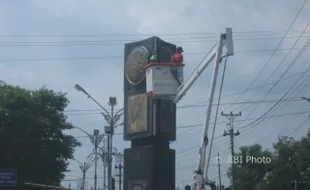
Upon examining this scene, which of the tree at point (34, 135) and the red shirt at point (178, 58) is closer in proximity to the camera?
the red shirt at point (178, 58)

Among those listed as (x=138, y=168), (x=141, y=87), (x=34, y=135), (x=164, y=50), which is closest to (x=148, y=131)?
(x=138, y=168)

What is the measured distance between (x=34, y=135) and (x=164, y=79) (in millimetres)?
17035

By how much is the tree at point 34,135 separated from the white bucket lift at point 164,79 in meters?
15.1

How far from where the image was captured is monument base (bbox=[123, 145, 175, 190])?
34.5 m

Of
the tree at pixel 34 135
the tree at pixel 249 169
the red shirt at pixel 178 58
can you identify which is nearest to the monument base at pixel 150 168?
the red shirt at pixel 178 58

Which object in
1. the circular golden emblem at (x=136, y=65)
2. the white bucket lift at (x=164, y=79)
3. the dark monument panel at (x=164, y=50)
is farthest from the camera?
the circular golden emblem at (x=136, y=65)

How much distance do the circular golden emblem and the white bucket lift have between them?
2.69 metres

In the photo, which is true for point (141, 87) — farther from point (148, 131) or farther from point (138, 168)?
point (138, 168)

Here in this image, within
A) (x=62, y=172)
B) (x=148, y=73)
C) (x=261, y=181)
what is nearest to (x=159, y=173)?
(x=148, y=73)

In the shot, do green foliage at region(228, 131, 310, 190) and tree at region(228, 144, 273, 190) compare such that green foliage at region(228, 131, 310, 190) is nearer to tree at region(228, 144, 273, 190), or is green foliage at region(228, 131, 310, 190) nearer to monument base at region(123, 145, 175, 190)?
tree at region(228, 144, 273, 190)

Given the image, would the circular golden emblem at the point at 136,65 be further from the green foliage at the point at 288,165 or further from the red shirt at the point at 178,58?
the green foliage at the point at 288,165

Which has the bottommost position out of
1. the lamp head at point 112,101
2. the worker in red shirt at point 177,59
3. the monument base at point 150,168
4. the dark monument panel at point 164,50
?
the monument base at point 150,168

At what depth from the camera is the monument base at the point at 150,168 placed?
34531mm

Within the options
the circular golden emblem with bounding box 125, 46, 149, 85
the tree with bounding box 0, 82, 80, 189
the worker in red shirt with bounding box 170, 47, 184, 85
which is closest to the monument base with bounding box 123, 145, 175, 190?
the circular golden emblem with bounding box 125, 46, 149, 85
